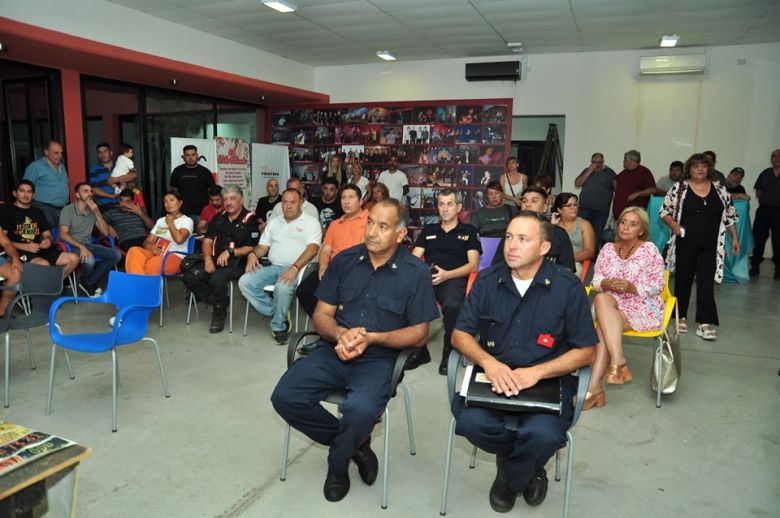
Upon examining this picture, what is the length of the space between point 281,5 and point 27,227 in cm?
359

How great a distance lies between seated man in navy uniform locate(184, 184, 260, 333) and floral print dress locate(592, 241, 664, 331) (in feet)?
10.3

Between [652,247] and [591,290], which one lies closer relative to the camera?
[652,247]

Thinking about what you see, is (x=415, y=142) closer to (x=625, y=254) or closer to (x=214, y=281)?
(x=214, y=281)

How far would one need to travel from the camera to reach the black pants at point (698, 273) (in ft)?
15.1

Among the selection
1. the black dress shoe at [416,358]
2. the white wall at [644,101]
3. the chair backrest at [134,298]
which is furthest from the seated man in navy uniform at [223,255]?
the white wall at [644,101]

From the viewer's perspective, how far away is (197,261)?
17.3ft

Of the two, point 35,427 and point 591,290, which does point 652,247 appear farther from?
point 35,427

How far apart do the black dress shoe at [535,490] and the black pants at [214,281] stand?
134 inches

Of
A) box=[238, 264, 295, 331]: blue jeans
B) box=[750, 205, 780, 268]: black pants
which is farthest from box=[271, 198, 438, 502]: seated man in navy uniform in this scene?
box=[750, 205, 780, 268]: black pants

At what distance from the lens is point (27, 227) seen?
17.4 feet

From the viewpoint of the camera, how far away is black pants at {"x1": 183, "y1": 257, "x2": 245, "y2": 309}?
16.4ft

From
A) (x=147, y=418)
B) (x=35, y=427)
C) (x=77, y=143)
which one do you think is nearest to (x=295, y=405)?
(x=147, y=418)

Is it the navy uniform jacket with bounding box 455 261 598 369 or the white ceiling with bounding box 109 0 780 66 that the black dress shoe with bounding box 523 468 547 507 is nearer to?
the navy uniform jacket with bounding box 455 261 598 369

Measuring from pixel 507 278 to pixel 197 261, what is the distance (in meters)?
3.70
